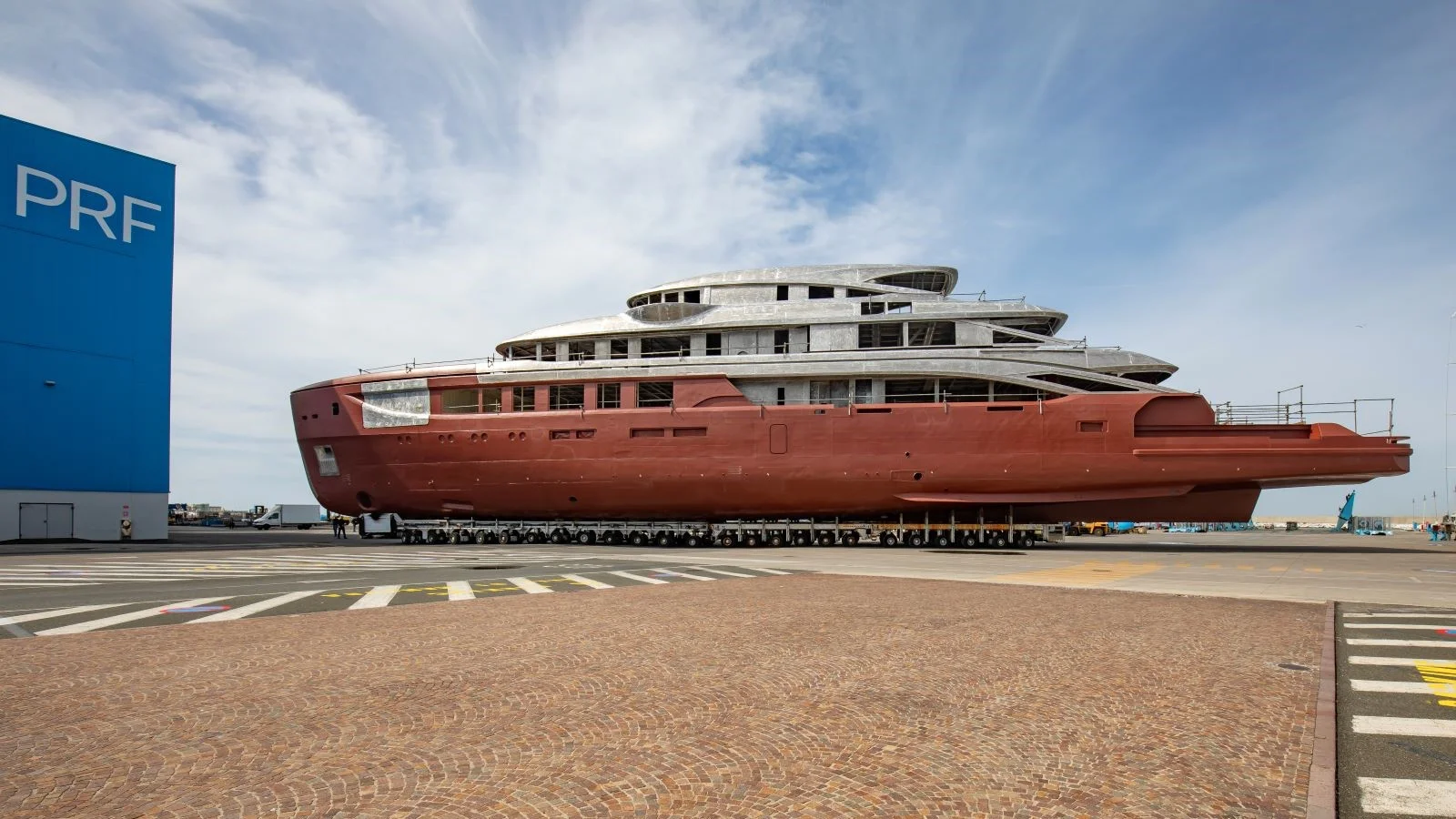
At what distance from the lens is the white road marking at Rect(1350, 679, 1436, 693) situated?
700 centimetres

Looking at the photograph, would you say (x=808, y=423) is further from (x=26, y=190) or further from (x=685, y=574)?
(x=26, y=190)

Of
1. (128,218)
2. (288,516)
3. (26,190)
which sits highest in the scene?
(26,190)

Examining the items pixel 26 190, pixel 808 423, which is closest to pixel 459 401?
pixel 808 423

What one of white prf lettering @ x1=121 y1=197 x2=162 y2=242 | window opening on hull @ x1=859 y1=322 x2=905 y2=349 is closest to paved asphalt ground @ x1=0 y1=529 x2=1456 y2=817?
window opening on hull @ x1=859 y1=322 x2=905 y2=349

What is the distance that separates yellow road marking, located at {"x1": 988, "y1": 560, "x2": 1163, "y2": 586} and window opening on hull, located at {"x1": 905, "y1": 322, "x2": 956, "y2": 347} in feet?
44.8

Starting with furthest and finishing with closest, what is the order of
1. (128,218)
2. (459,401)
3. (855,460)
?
(128,218)
(459,401)
(855,460)

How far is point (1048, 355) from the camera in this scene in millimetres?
31266

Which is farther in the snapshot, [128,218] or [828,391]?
[128,218]

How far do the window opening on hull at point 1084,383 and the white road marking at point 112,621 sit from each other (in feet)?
91.6

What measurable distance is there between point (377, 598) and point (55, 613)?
407 cm

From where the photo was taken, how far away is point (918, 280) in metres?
36.9

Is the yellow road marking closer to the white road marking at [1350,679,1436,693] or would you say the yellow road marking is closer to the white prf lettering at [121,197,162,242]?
the white road marking at [1350,679,1436,693]

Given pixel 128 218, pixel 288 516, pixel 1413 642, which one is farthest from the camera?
pixel 288 516

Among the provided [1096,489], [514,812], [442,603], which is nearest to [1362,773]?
[514,812]
